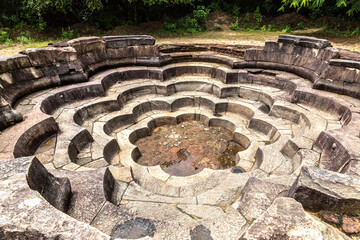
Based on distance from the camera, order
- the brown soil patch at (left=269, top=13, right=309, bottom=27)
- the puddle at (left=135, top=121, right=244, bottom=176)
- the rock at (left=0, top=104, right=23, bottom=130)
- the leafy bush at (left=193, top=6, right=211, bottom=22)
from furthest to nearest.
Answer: the leafy bush at (left=193, top=6, right=211, bottom=22)
the brown soil patch at (left=269, top=13, right=309, bottom=27)
the puddle at (left=135, top=121, right=244, bottom=176)
the rock at (left=0, top=104, right=23, bottom=130)

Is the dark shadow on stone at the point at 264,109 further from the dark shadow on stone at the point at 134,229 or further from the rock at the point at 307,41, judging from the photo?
→ the dark shadow on stone at the point at 134,229

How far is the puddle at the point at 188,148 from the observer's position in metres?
4.44

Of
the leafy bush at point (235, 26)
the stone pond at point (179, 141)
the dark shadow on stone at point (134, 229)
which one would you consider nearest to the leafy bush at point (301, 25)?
the leafy bush at point (235, 26)

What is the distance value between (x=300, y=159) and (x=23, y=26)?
16.1 metres

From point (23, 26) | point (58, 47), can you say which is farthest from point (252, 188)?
point (23, 26)

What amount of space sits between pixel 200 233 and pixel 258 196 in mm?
950

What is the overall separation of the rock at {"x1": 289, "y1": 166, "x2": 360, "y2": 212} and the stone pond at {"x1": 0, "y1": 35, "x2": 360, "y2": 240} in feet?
0.04

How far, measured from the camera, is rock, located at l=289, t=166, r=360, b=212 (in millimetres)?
1683

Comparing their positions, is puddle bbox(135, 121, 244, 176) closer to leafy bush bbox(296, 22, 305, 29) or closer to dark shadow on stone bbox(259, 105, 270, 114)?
dark shadow on stone bbox(259, 105, 270, 114)

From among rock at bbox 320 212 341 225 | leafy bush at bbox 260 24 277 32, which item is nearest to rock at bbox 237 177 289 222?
rock at bbox 320 212 341 225

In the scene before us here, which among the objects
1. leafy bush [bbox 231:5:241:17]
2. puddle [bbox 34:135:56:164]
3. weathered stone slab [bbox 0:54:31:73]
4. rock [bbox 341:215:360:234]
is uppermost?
leafy bush [bbox 231:5:241:17]

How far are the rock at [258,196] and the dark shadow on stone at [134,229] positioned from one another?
3.66 feet

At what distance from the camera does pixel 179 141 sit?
5.22m

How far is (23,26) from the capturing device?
11891 mm
